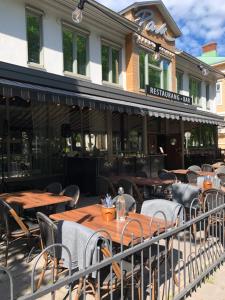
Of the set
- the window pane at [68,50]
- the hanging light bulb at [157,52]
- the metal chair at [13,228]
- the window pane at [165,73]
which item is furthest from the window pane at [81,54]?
the metal chair at [13,228]

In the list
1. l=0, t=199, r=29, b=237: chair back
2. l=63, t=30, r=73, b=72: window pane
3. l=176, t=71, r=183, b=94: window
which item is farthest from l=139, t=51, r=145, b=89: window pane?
l=0, t=199, r=29, b=237: chair back

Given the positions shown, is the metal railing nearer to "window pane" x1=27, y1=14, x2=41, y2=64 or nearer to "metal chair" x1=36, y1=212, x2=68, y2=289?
"metal chair" x1=36, y1=212, x2=68, y2=289

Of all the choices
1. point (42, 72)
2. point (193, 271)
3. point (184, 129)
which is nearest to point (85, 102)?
point (42, 72)

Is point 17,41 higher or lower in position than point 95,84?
higher

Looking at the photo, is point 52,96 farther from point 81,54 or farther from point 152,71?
point 152,71

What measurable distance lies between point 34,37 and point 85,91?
2.37 m

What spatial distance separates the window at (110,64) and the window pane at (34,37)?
3.29 metres

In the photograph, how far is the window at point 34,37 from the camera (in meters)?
9.70

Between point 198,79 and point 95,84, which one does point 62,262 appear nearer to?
point 95,84

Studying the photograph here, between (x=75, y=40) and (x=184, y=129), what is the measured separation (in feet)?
28.9

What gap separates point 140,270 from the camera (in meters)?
3.17

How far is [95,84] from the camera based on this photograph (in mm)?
11375

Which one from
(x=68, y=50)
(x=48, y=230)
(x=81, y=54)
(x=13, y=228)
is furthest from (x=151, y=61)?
(x=48, y=230)

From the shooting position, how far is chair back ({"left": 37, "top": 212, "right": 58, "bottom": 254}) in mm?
3262
